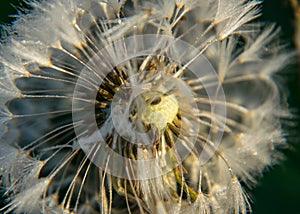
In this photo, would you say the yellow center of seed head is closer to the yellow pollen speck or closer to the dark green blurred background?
the yellow pollen speck

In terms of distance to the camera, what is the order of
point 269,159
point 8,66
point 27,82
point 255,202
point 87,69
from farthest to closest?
point 255,202
point 269,159
point 27,82
point 87,69
point 8,66

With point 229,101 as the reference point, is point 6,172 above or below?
below

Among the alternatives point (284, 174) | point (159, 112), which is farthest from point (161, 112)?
point (284, 174)

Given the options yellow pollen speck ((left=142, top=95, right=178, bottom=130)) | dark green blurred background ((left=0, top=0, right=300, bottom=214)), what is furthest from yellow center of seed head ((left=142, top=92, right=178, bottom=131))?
dark green blurred background ((left=0, top=0, right=300, bottom=214))

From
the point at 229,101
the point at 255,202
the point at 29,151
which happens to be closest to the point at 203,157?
the point at 229,101

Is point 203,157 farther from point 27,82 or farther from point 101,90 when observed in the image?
point 27,82

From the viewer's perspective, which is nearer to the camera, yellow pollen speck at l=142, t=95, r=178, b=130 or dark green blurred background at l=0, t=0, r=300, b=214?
yellow pollen speck at l=142, t=95, r=178, b=130

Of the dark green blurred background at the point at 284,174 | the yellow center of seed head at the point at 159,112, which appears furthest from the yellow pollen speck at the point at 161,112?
the dark green blurred background at the point at 284,174
